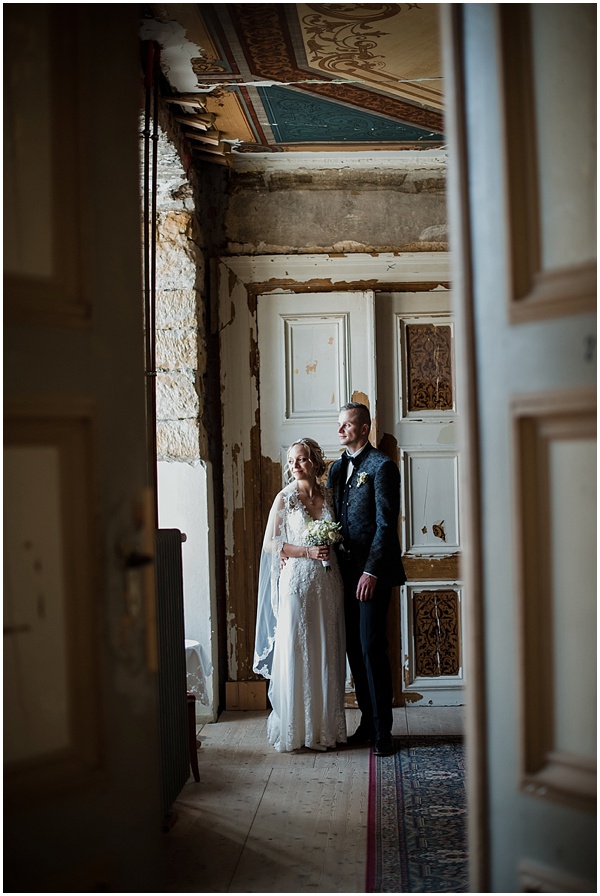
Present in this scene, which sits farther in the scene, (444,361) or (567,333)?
(444,361)

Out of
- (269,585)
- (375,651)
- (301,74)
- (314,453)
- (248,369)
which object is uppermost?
(301,74)

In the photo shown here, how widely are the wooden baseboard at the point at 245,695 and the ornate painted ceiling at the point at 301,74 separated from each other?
3.02 metres

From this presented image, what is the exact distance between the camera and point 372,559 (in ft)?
13.4

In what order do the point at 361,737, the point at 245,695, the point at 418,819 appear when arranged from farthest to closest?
the point at 245,695 < the point at 361,737 < the point at 418,819

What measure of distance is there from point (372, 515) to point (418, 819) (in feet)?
4.94

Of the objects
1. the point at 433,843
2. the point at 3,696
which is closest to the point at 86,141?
the point at 3,696

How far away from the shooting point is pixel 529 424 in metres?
1.45

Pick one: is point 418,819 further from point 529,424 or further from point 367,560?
point 529,424

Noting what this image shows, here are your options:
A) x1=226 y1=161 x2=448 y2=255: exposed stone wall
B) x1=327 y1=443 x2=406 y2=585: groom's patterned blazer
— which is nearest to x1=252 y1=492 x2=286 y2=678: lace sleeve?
x1=327 y1=443 x2=406 y2=585: groom's patterned blazer

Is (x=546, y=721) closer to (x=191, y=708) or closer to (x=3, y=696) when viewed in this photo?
(x=3, y=696)

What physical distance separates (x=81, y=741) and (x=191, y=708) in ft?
7.02

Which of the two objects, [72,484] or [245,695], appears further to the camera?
[245,695]

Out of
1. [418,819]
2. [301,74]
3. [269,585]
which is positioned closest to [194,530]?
[269,585]

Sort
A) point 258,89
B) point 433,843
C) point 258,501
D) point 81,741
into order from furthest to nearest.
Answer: point 258,501 < point 258,89 < point 433,843 < point 81,741
